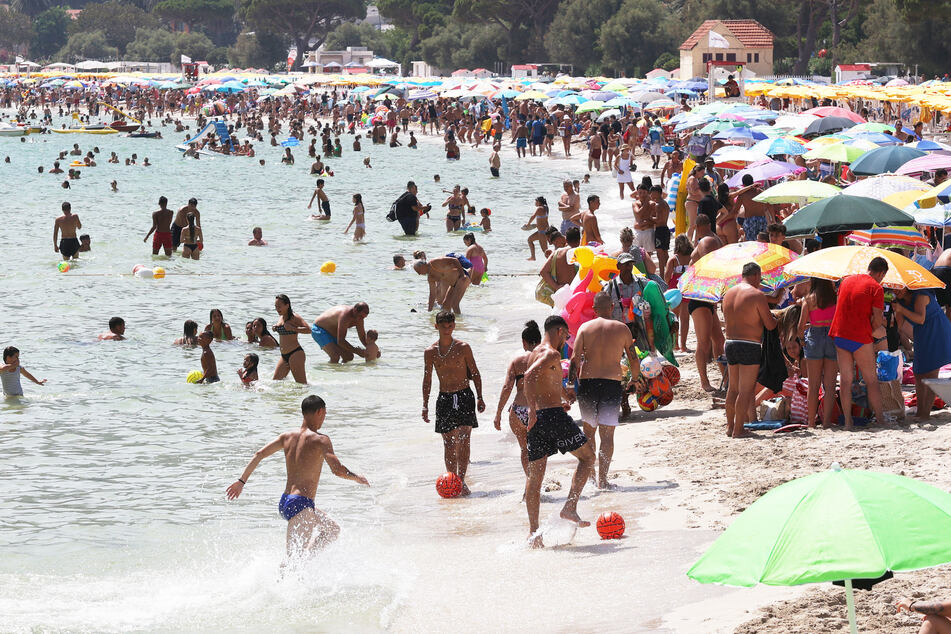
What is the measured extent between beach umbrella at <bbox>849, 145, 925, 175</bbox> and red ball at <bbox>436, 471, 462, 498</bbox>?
859 centimetres

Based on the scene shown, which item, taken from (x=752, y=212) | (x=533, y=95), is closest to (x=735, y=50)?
(x=533, y=95)

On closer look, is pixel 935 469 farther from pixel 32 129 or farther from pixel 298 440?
pixel 32 129

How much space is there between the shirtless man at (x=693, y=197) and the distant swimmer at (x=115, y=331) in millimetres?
7336

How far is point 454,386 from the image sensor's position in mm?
8648

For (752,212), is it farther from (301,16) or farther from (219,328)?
(301,16)

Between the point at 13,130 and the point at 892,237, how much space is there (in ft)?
177

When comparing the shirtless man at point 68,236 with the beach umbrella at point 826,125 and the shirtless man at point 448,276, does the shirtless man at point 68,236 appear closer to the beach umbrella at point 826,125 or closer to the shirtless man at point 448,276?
the shirtless man at point 448,276

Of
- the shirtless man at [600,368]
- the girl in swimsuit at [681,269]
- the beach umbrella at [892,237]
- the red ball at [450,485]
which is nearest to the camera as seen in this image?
the shirtless man at [600,368]

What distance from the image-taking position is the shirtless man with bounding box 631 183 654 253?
50.9 ft

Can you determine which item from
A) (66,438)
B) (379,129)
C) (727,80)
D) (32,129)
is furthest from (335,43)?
(66,438)

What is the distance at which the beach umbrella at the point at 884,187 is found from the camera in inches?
487

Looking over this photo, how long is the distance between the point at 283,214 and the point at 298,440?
2359 centimetres

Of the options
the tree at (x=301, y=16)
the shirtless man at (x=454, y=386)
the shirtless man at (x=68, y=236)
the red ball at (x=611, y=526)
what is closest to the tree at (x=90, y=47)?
the tree at (x=301, y=16)

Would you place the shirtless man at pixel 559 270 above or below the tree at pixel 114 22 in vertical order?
below
